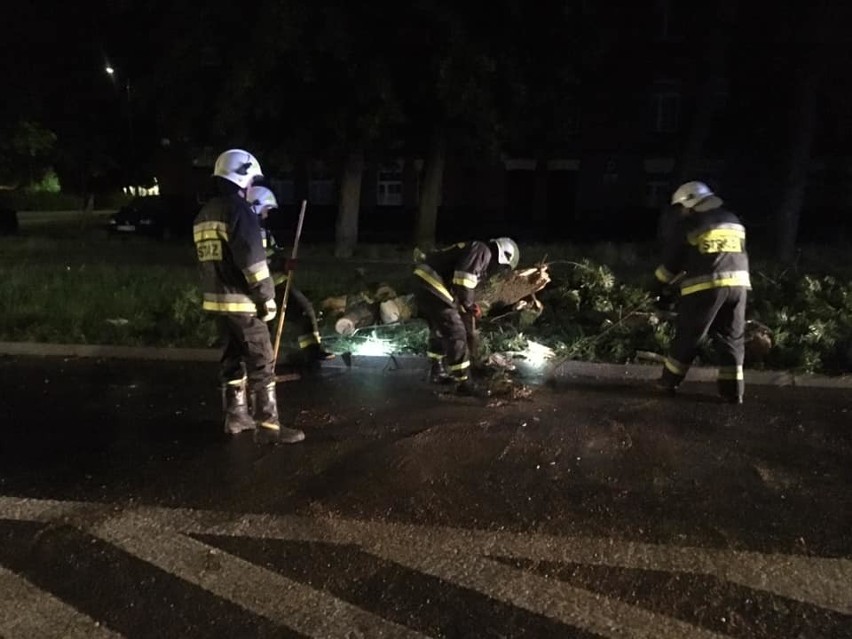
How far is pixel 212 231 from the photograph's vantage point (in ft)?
17.3

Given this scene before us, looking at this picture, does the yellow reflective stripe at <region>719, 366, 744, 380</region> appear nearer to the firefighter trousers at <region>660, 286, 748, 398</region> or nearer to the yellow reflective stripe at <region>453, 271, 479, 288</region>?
the firefighter trousers at <region>660, 286, 748, 398</region>

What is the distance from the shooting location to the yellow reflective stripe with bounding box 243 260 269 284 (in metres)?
5.19

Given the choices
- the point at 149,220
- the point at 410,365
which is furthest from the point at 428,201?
the point at 410,365

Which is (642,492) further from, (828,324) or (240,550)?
(828,324)

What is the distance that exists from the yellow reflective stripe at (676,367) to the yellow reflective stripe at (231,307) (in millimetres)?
3493

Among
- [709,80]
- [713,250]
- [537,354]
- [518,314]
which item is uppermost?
[709,80]

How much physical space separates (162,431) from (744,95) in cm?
2087

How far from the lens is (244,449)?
536 cm

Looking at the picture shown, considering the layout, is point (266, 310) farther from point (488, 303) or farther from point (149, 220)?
point (149, 220)

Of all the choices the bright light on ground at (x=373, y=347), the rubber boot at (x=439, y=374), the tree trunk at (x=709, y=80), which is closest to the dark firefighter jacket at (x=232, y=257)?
the rubber boot at (x=439, y=374)

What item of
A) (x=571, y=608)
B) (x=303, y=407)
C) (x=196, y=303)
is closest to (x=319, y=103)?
(x=196, y=303)

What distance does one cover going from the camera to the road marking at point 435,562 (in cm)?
334

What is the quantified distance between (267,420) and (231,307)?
826 millimetres

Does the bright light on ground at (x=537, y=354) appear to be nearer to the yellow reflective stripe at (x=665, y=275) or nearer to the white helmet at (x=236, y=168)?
the yellow reflective stripe at (x=665, y=275)
